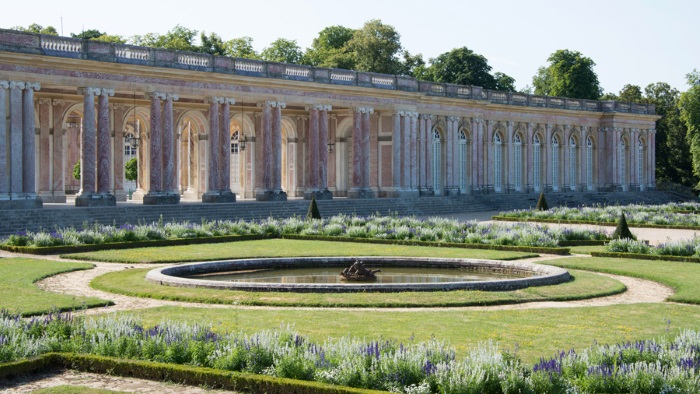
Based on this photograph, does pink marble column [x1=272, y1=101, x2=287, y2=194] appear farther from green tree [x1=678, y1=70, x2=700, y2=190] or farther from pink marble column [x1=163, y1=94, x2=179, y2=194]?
green tree [x1=678, y1=70, x2=700, y2=190]

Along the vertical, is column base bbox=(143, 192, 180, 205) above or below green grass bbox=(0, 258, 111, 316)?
above

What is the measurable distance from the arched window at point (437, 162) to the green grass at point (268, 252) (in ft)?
89.2

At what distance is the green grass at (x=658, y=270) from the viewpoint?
17484 mm

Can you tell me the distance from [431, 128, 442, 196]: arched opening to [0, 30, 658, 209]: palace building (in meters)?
0.09

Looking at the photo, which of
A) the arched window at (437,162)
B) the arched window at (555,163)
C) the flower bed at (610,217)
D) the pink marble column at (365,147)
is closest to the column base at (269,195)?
the pink marble column at (365,147)

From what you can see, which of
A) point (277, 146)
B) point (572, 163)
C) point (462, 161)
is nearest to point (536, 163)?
point (572, 163)

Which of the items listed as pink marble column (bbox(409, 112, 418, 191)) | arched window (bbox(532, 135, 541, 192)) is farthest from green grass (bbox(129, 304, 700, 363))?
arched window (bbox(532, 135, 541, 192))

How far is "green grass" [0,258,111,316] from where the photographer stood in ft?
48.3

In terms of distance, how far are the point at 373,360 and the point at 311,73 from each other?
127ft

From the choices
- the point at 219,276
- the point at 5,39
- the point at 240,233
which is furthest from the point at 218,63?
the point at 219,276

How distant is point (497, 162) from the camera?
6094cm

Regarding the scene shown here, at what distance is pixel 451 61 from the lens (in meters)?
79.4

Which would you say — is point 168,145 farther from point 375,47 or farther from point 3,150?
point 375,47

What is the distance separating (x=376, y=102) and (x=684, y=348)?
136ft
